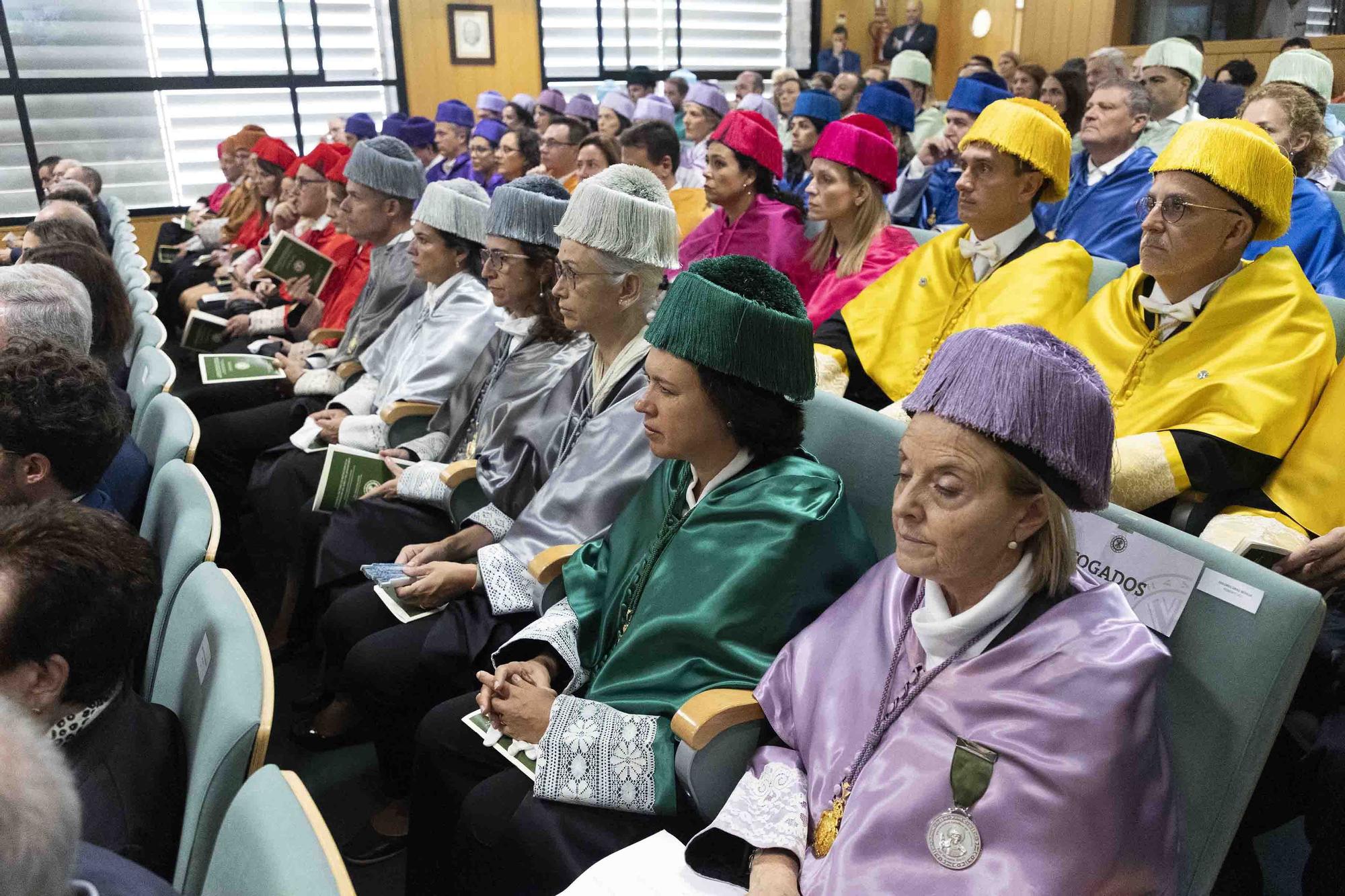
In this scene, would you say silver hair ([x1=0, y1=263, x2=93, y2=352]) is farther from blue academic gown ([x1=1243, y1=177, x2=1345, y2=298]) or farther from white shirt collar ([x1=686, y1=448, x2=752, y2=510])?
blue academic gown ([x1=1243, y1=177, x2=1345, y2=298])

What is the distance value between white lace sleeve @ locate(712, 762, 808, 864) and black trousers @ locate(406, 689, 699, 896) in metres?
0.17

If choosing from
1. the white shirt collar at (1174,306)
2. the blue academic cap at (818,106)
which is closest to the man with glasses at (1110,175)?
the blue academic cap at (818,106)

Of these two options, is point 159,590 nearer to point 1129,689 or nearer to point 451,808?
point 451,808

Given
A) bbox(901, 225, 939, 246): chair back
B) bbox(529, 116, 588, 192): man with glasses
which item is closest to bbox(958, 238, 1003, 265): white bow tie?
bbox(901, 225, 939, 246): chair back

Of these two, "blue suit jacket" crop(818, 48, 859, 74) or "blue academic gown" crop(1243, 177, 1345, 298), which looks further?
"blue suit jacket" crop(818, 48, 859, 74)

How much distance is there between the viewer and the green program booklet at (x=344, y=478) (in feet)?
8.49

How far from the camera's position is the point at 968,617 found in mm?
Result: 1170

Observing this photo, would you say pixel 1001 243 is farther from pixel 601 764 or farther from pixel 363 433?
pixel 363 433

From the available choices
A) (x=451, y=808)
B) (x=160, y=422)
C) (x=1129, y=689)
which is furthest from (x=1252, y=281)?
(x=160, y=422)

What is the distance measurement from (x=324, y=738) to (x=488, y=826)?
1.06 m

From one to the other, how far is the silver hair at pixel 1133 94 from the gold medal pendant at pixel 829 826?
360cm

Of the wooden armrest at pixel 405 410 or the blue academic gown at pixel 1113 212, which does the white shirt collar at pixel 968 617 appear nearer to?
the wooden armrest at pixel 405 410

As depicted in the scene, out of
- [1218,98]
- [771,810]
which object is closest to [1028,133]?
[771,810]

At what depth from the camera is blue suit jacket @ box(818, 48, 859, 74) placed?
10.6 m
